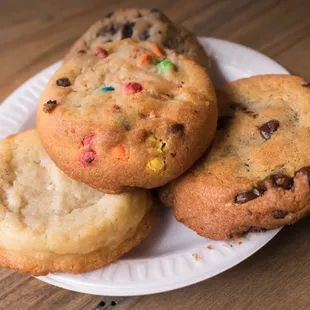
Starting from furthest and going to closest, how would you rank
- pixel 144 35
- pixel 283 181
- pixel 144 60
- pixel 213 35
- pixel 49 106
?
pixel 213 35
pixel 144 35
pixel 144 60
pixel 49 106
pixel 283 181

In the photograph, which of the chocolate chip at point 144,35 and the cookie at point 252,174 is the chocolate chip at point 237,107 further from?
the chocolate chip at point 144,35

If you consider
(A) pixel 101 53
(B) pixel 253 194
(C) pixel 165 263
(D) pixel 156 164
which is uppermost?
(A) pixel 101 53

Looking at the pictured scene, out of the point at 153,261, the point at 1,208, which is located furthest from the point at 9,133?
the point at 153,261

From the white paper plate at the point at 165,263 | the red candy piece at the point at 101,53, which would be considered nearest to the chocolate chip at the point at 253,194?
the white paper plate at the point at 165,263

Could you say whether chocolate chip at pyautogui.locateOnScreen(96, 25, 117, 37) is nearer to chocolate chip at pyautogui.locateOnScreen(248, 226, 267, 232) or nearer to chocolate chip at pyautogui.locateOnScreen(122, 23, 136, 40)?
chocolate chip at pyautogui.locateOnScreen(122, 23, 136, 40)

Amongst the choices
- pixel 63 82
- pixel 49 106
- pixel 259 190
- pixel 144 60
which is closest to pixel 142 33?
pixel 144 60

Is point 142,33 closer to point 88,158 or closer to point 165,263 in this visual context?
point 88,158

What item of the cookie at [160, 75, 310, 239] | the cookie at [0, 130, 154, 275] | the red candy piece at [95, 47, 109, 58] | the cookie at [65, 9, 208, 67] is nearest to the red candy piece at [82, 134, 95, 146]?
the cookie at [0, 130, 154, 275]

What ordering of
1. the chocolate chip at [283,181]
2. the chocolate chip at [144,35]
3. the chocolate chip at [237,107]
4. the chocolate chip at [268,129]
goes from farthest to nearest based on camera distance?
the chocolate chip at [144,35] → the chocolate chip at [237,107] → the chocolate chip at [268,129] → the chocolate chip at [283,181]
